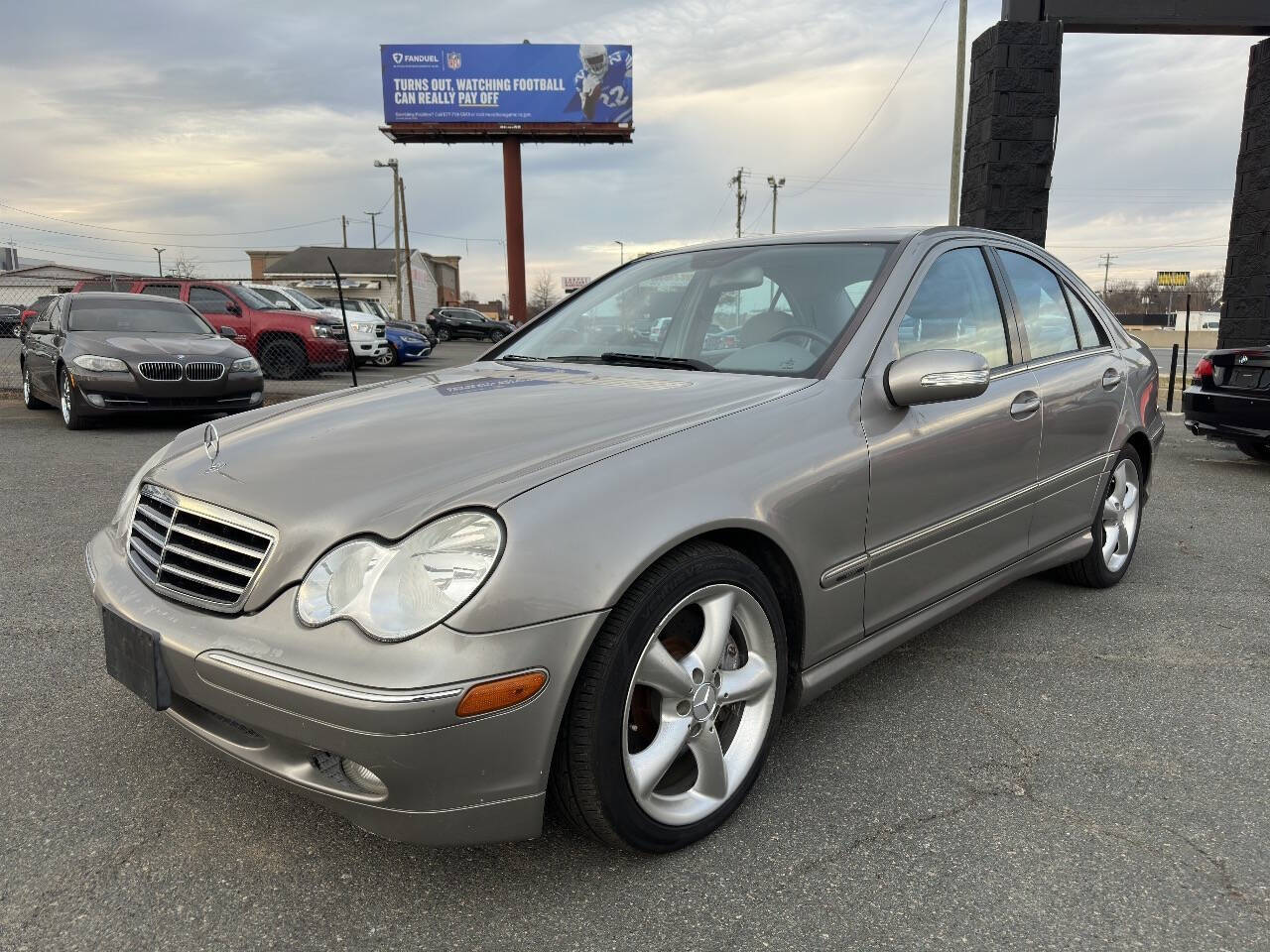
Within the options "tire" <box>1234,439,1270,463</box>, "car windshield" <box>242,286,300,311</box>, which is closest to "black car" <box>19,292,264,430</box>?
"car windshield" <box>242,286,300,311</box>

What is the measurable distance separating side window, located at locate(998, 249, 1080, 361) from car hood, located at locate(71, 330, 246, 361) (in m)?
7.63

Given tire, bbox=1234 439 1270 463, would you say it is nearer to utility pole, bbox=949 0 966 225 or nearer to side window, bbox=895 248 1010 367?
side window, bbox=895 248 1010 367

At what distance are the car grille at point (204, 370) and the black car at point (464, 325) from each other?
28.4 metres

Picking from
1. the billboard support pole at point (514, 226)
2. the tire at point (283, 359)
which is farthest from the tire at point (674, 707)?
the billboard support pole at point (514, 226)

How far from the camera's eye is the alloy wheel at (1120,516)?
385 centimetres

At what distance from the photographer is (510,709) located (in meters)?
1.65

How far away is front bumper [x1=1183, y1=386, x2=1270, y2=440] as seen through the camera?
22.0 feet

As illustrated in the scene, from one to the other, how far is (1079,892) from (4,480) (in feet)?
22.6

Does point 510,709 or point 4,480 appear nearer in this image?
point 510,709

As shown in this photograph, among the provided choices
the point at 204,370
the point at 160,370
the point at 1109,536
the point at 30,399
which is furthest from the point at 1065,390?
the point at 30,399

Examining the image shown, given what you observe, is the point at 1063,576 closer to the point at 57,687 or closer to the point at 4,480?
the point at 57,687

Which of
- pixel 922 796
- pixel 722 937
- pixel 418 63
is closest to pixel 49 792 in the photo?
pixel 722 937

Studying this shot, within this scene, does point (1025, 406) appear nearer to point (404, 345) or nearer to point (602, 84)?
point (404, 345)

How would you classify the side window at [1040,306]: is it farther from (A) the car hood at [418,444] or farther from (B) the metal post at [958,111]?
(B) the metal post at [958,111]
